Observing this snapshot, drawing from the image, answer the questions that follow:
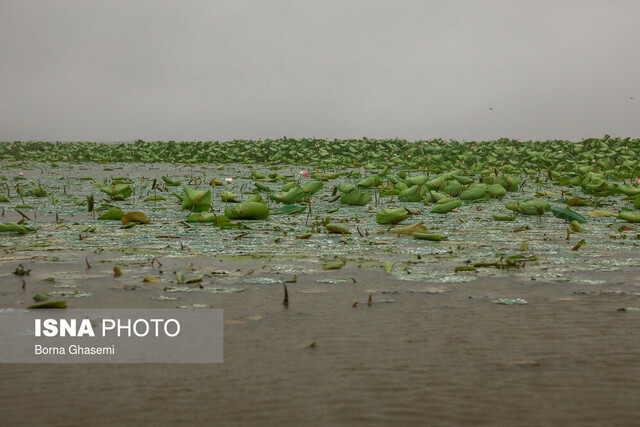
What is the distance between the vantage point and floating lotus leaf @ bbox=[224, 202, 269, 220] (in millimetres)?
6762

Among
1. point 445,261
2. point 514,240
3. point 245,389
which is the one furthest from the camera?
point 514,240

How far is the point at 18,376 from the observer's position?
232cm

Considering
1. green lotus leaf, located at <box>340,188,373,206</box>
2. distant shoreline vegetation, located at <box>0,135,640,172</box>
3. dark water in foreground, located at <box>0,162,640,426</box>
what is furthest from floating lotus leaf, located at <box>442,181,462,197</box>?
distant shoreline vegetation, located at <box>0,135,640,172</box>

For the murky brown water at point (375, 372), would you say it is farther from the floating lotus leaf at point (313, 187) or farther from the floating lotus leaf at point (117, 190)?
the floating lotus leaf at point (117, 190)

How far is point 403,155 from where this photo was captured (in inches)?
782

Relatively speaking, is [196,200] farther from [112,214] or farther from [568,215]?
[568,215]

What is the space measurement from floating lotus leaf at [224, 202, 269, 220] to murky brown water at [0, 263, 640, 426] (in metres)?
3.35

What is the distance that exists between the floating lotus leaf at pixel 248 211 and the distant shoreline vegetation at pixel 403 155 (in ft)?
26.9

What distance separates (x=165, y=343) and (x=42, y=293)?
118 cm

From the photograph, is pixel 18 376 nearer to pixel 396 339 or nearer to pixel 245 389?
pixel 245 389

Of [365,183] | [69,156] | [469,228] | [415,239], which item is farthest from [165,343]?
[69,156]

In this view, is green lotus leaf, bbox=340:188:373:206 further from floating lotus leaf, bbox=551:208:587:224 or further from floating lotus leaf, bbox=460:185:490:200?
floating lotus leaf, bbox=551:208:587:224

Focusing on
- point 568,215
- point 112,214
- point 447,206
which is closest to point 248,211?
point 112,214
